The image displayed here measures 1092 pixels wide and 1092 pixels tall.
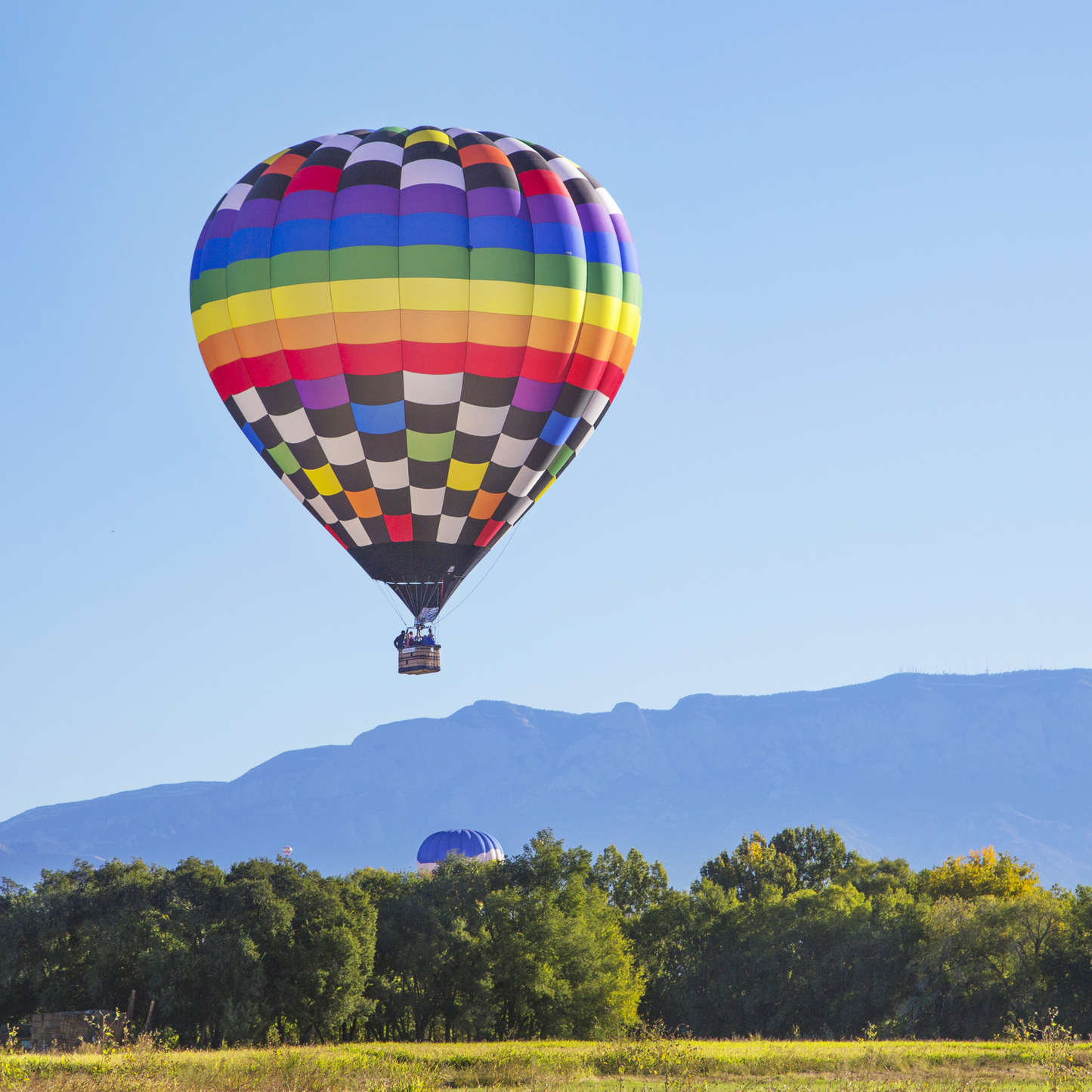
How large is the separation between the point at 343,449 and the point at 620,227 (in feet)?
32.7

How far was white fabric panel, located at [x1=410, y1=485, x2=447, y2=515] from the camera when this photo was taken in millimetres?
35469

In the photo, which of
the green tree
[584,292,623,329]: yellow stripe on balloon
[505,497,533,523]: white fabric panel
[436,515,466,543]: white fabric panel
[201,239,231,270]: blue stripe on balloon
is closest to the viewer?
[201,239,231,270]: blue stripe on balloon

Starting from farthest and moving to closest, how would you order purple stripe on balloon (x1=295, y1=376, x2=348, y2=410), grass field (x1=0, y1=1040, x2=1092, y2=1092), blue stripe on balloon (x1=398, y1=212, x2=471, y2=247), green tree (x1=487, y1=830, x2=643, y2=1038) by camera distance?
1. green tree (x1=487, y1=830, x2=643, y2=1038)
2. purple stripe on balloon (x1=295, y1=376, x2=348, y2=410)
3. blue stripe on balloon (x1=398, y1=212, x2=471, y2=247)
4. grass field (x1=0, y1=1040, x2=1092, y2=1092)

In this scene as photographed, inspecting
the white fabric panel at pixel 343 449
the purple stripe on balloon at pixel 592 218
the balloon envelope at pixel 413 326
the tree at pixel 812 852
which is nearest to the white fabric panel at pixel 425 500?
the balloon envelope at pixel 413 326

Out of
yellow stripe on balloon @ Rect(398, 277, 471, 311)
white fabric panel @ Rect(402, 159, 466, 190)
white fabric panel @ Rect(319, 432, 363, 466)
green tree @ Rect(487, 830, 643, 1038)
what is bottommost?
green tree @ Rect(487, 830, 643, 1038)

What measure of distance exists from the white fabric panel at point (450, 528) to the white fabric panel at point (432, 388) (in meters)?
3.19

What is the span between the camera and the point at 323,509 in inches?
1433

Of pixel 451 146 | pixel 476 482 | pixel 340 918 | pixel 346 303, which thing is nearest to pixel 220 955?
pixel 340 918

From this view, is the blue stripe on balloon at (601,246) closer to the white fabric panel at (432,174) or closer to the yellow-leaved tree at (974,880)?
the white fabric panel at (432,174)

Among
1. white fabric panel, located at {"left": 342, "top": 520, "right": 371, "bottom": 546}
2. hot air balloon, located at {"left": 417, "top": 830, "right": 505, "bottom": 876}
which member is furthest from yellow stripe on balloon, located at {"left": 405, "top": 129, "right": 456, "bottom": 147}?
hot air balloon, located at {"left": 417, "top": 830, "right": 505, "bottom": 876}

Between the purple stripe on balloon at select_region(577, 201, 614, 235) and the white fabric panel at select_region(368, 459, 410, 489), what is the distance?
7.95 m

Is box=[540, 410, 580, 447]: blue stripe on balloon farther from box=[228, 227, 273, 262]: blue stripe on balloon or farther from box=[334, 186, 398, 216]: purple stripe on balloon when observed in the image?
box=[228, 227, 273, 262]: blue stripe on balloon

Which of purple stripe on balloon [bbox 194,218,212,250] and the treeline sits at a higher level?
purple stripe on balloon [bbox 194,218,212,250]

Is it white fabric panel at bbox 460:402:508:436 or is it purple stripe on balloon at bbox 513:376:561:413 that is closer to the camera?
white fabric panel at bbox 460:402:508:436
